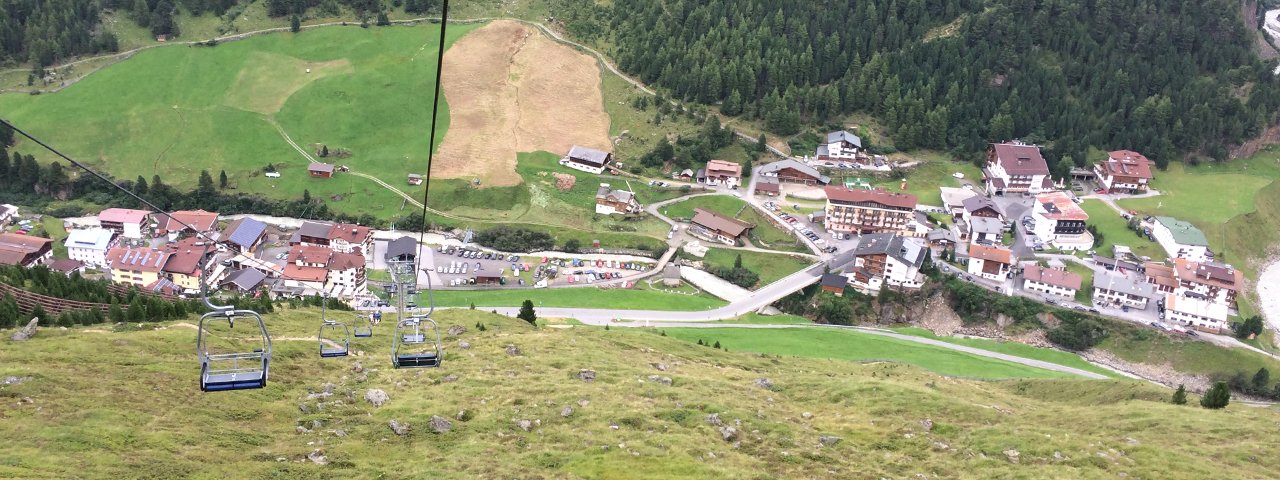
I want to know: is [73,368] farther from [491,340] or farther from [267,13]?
[267,13]

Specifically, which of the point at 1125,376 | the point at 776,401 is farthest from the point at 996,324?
the point at 776,401

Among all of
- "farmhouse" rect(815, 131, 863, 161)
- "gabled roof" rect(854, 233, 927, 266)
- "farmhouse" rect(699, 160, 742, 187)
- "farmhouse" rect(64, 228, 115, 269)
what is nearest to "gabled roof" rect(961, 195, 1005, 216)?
"gabled roof" rect(854, 233, 927, 266)

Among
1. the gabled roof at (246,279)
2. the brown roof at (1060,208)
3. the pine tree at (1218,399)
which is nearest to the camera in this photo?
the pine tree at (1218,399)

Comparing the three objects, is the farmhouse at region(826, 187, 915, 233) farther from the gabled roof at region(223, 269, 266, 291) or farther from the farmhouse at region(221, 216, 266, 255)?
the farmhouse at region(221, 216, 266, 255)

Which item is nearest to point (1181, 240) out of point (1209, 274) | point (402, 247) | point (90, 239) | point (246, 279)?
point (1209, 274)

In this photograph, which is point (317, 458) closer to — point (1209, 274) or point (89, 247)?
point (89, 247)

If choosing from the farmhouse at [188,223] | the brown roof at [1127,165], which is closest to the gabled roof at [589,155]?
the farmhouse at [188,223]

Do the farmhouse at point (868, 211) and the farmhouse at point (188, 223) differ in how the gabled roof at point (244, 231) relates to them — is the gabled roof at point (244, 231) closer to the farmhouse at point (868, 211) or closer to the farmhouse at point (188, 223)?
the farmhouse at point (188, 223)
